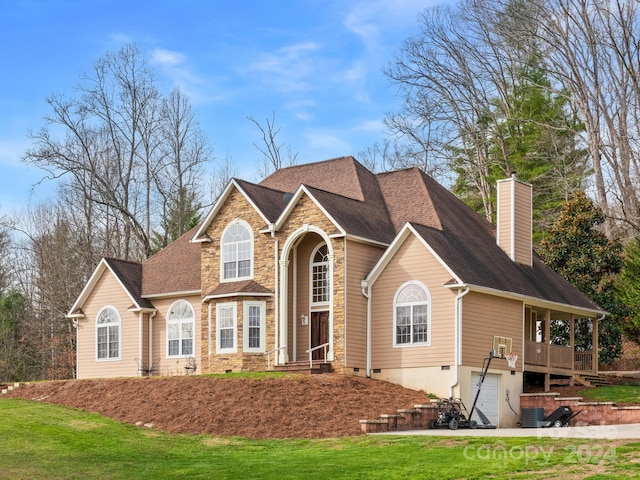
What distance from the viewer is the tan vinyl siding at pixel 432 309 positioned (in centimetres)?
3080

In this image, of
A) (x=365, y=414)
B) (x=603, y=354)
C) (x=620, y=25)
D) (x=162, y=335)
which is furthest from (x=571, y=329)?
(x=620, y=25)

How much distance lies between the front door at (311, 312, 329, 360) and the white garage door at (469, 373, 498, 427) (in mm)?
5190

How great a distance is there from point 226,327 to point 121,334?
6.13 meters

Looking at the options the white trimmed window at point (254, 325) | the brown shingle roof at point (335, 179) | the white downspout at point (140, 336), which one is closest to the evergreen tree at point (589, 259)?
the brown shingle roof at point (335, 179)

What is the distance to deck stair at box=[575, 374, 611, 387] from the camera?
3601cm

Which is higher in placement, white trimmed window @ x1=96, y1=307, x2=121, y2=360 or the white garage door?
white trimmed window @ x1=96, y1=307, x2=121, y2=360

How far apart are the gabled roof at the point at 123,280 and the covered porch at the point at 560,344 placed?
13820mm

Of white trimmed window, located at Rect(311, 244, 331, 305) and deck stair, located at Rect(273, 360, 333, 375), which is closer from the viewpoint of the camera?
deck stair, located at Rect(273, 360, 333, 375)

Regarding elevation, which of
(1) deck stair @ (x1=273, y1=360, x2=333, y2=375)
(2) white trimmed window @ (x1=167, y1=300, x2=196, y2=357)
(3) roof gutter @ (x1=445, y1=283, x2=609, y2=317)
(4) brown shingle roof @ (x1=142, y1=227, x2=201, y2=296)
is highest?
(4) brown shingle roof @ (x1=142, y1=227, x2=201, y2=296)

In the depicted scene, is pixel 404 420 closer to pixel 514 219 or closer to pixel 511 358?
pixel 511 358

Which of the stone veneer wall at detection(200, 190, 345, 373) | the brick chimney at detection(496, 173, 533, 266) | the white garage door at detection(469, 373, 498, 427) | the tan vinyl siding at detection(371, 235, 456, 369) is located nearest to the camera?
the tan vinyl siding at detection(371, 235, 456, 369)

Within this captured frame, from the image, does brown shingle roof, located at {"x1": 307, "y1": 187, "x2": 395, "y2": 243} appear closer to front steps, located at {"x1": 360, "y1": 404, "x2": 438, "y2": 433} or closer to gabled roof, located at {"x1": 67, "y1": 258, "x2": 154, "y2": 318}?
front steps, located at {"x1": 360, "y1": 404, "x2": 438, "y2": 433}

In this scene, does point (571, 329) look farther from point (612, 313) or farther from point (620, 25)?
point (620, 25)

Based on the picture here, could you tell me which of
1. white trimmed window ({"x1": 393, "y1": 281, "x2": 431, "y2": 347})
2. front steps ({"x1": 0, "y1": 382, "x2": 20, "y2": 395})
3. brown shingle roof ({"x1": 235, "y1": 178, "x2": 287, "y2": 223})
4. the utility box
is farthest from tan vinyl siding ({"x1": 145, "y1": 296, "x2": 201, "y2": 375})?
the utility box
